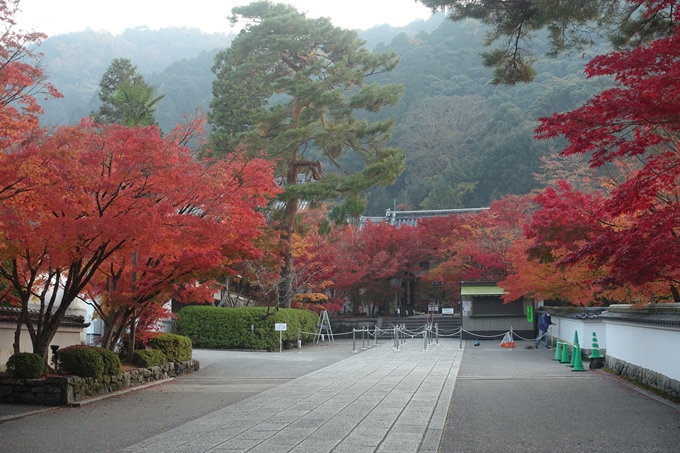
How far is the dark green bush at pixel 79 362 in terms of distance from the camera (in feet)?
37.9

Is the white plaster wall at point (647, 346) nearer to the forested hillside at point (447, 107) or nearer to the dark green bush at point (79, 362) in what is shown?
the dark green bush at point (79, 362)

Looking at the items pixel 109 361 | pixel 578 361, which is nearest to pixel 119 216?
→ pixel 109 361

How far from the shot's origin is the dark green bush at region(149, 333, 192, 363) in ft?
52.8

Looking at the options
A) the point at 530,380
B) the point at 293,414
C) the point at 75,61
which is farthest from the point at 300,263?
the point at 75,61

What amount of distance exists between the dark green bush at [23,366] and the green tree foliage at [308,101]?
629 inches

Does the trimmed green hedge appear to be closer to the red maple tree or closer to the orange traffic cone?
the orange traffic cone

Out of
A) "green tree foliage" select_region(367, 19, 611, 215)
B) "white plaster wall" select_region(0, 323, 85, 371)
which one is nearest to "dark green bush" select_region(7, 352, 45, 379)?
"white plaster wall" select_region(0, 323, 85, 371)

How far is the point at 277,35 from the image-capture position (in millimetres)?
28594

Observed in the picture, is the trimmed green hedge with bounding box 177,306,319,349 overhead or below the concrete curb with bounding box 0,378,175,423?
overhead

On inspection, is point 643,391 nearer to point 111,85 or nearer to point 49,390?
point 49,390

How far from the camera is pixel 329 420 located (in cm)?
874

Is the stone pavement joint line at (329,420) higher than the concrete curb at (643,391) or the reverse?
the reverse

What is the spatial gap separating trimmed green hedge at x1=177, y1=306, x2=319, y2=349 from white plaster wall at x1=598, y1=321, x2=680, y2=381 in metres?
14.6

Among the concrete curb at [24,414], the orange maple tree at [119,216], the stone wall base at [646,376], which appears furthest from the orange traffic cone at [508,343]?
the concrete curb at [24,414]
